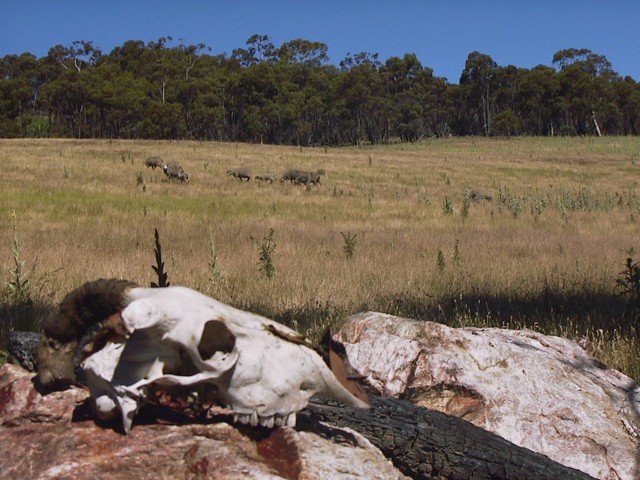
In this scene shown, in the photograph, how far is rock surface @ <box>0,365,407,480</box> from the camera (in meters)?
2.08

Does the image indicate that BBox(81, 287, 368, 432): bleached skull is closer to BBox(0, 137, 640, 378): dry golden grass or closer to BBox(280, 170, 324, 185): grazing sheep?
BBox(0, 137, 640, 378): dry golden grass

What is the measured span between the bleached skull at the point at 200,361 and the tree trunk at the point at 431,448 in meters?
0.30

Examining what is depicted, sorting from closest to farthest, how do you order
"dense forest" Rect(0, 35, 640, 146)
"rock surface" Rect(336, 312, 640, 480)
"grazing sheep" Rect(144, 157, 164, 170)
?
1. "rock surface" Rect(336, 312, 640, 480)
2. "grazing sheep" Rect(144, 157, 164, 170)
3. "dense forest" Rect(0, 35, 640, 146)

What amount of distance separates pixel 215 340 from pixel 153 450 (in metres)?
0.39

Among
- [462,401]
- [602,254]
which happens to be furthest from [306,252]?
[462,401]

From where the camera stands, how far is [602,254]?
35.0 feet

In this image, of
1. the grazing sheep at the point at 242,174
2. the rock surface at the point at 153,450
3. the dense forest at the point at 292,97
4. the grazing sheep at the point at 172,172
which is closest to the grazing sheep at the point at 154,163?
the grazing sheep at the point at 242,174

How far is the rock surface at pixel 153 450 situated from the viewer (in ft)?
6.82

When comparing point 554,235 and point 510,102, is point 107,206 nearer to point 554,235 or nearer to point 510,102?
point 554,235

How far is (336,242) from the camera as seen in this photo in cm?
→ 1236

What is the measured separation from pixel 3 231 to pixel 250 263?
5.34 meters

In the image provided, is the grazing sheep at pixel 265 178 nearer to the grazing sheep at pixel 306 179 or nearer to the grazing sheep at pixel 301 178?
the grazing sheep at pixel 301 178

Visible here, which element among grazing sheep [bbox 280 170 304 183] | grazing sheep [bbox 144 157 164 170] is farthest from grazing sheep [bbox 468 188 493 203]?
grazing sheep [bbox 144 157 164 170]

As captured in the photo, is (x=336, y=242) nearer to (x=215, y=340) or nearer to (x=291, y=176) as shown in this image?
(x=215, y=340)
